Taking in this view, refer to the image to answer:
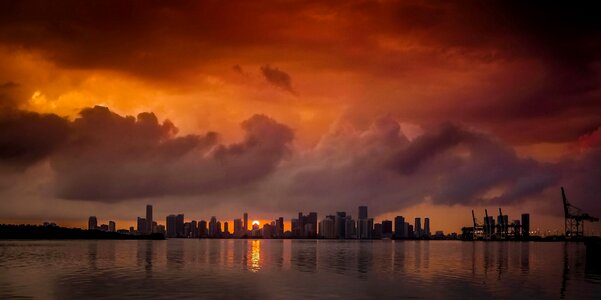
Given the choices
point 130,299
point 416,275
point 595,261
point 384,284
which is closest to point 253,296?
point 130,299

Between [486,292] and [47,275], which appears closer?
[486,292]

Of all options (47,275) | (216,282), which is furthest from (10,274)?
(216,282)

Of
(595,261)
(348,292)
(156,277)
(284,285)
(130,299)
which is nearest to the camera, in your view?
(130,299)

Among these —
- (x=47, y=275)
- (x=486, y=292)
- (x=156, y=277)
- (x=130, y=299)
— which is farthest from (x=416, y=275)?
(x=47, y=275)

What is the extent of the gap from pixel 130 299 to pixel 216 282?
18044 millimetres

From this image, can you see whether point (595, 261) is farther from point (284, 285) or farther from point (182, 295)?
point (182, 295)

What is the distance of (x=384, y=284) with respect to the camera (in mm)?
67625

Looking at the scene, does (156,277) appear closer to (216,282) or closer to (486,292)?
(216,282)

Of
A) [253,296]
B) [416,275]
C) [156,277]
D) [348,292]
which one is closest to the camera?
[253,296]

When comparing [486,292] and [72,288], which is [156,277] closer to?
[72,288]

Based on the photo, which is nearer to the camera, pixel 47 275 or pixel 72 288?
pixel 72 288

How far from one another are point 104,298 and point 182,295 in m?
7.14

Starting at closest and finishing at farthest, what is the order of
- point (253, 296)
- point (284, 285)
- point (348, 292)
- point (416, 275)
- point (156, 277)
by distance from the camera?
point (253, 296) < point (348, 292) < point (284, 285) < point (156, 277) < point (416, 275)

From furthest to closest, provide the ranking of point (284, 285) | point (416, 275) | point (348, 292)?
point (416, 275)
point (284, 285)
point (348, 292)
